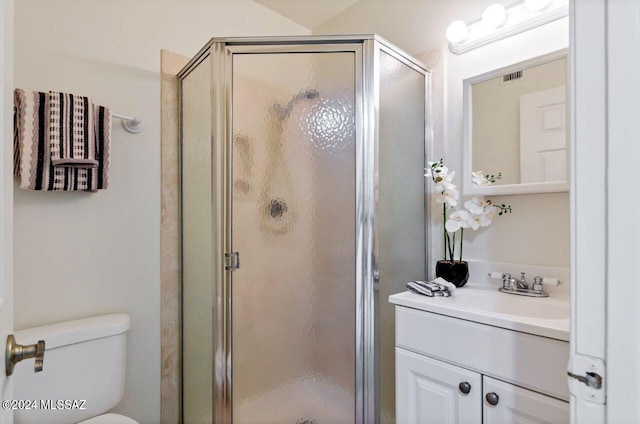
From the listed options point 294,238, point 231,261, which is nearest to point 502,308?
point 294,238

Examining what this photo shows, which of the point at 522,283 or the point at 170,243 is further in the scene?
the point at 170,243

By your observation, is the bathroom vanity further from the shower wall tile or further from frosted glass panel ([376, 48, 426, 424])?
the shower wall tile

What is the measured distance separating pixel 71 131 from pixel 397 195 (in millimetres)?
1363

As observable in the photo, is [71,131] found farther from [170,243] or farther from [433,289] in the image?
[433,289]

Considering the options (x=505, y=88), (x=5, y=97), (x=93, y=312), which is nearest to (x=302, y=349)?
(x=93, y=312)

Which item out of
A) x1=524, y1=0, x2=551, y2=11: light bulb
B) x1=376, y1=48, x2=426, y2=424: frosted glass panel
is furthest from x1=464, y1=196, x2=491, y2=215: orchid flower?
x1=524, y1=0, x2=551, y2=11: light bulb

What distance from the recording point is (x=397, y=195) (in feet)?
4.98

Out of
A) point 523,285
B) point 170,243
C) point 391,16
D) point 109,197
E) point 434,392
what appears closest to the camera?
point 434,392

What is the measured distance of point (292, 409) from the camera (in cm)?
150

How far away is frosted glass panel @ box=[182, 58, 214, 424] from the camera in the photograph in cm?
151

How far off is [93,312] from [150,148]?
2.65 ft

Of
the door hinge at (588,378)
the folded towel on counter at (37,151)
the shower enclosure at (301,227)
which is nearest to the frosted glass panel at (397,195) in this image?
the shower enclosure at (301,227)

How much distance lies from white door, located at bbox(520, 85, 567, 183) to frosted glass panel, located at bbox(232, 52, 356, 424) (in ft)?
2.32

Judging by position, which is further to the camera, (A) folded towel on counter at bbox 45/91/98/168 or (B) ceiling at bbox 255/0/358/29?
(B) ceiling at bbox 255/0/358/29
